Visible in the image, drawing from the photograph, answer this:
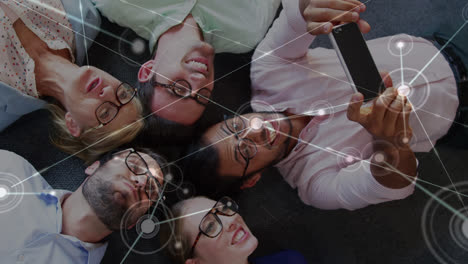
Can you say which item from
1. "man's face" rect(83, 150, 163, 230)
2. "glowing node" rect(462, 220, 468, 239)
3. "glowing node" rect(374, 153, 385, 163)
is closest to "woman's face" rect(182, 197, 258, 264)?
"man's face" rect(83, 150, 163, 230)

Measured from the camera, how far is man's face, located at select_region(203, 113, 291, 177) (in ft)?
→ 2.63

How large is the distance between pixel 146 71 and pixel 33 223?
16.4 inches

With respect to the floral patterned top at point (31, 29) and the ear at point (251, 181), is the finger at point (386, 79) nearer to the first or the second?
the ear at point (251, 181)

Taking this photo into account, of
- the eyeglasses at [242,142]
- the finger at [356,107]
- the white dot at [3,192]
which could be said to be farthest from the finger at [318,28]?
the white dot at [3,192]

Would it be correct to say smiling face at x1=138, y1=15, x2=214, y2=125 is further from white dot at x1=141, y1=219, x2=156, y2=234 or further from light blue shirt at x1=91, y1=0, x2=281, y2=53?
white dot at x1=141, y1=219, x2=156, y2=234

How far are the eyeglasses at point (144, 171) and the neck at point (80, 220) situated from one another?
12cm

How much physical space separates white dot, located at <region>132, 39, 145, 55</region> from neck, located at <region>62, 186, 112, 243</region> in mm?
357

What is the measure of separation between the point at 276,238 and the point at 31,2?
2.67 ft

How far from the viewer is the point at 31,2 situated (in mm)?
804

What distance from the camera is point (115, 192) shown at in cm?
73

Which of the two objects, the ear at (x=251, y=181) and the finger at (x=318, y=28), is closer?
the finger at (x=318, y=28)

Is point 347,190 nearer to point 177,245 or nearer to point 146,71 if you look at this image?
point 177,245

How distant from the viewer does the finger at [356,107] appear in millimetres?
717

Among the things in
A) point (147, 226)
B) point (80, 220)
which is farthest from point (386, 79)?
point (80, 220)
